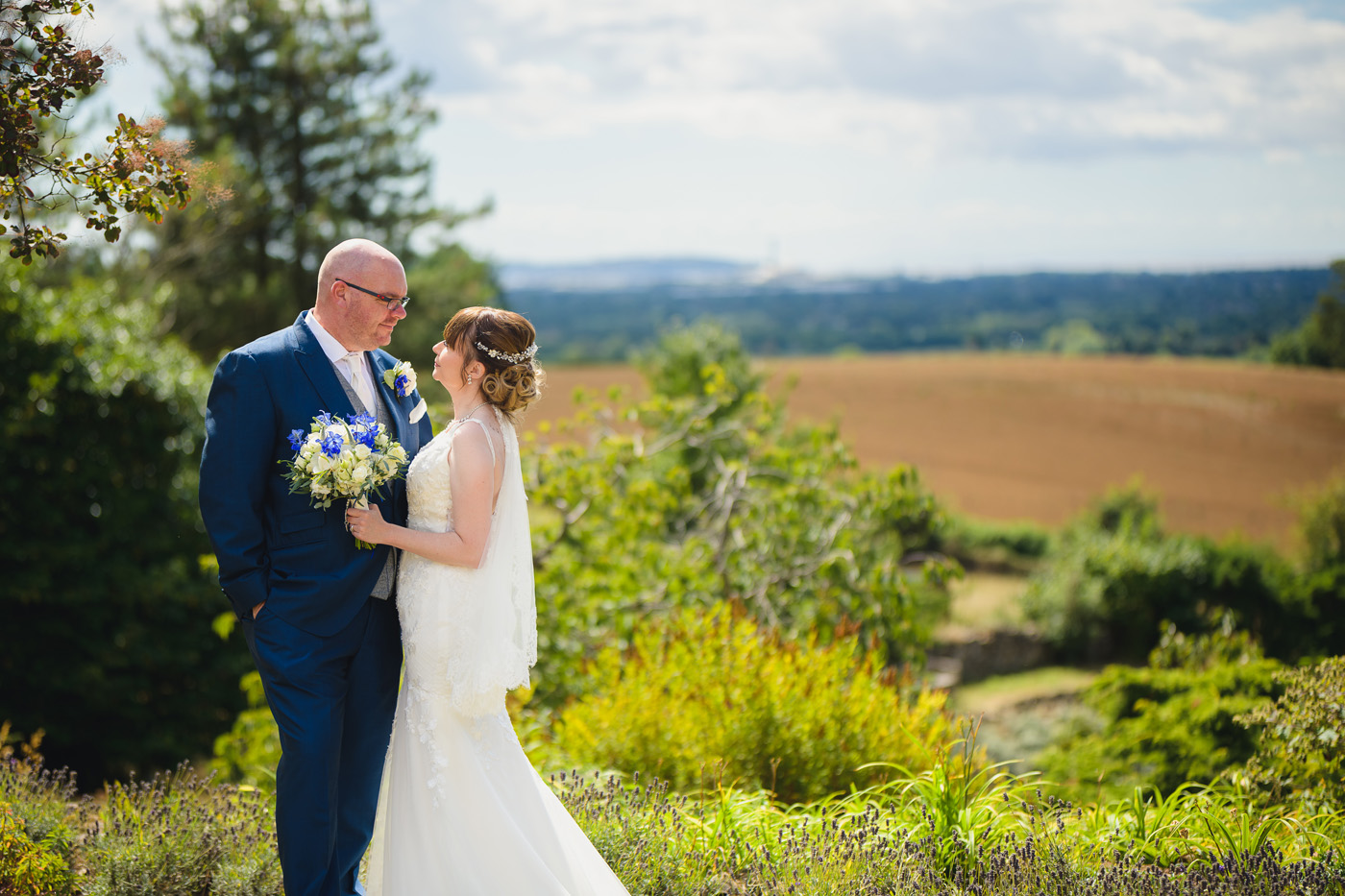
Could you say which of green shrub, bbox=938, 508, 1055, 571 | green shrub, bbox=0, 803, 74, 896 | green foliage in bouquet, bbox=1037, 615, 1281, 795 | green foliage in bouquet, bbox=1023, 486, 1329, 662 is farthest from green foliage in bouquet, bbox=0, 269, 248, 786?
green shrub, bbox=938, 508, 1055, 571

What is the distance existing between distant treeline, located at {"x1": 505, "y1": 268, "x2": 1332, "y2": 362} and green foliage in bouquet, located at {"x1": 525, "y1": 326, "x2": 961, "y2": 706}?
29.0 feet

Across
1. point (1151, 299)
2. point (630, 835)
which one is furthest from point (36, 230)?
point (1151, 299)

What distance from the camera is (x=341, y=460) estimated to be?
2.98m

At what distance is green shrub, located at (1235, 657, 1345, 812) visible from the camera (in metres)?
4.38

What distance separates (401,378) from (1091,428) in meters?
46.0

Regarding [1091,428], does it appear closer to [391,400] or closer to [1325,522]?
[1325,522]

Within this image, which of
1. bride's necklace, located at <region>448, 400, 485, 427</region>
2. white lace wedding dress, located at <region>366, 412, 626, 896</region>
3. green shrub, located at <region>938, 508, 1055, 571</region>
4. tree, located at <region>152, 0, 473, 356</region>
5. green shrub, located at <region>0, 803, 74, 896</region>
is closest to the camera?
white lace wedding dress, located at <region>366, 412, 626, 896</region>

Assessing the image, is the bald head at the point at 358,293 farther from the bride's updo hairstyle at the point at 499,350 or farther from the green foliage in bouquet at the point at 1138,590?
the green foliage in bouquet at the point at 1138,590

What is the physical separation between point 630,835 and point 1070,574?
17.2 m

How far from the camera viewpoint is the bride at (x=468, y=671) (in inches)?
127

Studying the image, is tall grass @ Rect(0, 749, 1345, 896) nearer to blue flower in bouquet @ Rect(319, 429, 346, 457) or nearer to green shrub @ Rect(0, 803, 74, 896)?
green shrub @ Rect(0, 803, 74, 896)

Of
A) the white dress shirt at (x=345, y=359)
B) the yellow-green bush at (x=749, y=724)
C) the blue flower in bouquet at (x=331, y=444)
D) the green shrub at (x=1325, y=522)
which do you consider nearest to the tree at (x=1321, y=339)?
the green shrub at (x=1325, y=522)

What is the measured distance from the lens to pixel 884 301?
362ft

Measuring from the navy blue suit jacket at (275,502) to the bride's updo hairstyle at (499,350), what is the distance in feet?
1.58
